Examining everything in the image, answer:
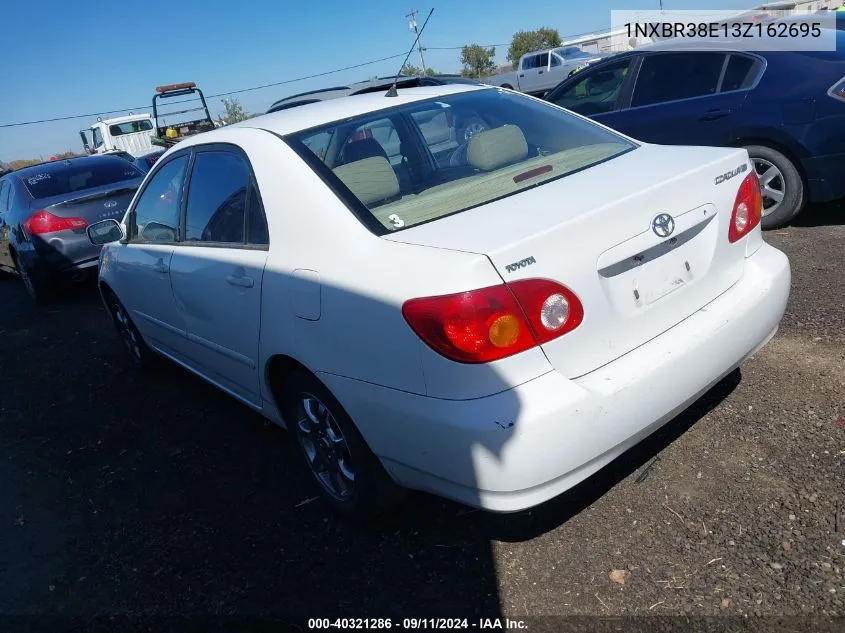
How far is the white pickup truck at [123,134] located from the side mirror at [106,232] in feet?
77.1

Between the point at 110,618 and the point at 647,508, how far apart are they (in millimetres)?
2078

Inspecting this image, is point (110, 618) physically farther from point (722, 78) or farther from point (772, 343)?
point (722, 78)

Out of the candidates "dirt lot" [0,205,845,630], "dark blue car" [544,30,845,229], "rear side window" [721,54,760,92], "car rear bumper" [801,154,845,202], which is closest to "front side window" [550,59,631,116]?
"dark blue car" [544,30,845,229]

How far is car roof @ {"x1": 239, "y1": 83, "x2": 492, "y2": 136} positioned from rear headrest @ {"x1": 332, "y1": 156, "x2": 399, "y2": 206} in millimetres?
386

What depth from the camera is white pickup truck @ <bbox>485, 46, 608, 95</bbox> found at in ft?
82.4

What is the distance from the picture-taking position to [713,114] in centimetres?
575

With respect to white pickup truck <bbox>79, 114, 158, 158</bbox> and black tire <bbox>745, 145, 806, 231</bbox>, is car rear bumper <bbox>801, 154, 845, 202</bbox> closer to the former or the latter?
black tire <bbox>745, 145, 806, 231</bbox>

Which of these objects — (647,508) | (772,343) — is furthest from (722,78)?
(647,508)

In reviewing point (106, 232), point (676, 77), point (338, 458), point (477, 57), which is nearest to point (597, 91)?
point (676, 77)

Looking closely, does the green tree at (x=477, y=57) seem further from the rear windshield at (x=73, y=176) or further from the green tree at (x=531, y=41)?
the rear windshield at (x=73, y=176)

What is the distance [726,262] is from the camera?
2.63 metres

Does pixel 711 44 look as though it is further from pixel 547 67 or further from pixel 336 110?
pixel 547 67

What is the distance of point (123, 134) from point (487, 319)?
94.0ft

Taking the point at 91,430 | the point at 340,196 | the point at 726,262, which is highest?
the point at 340,196
